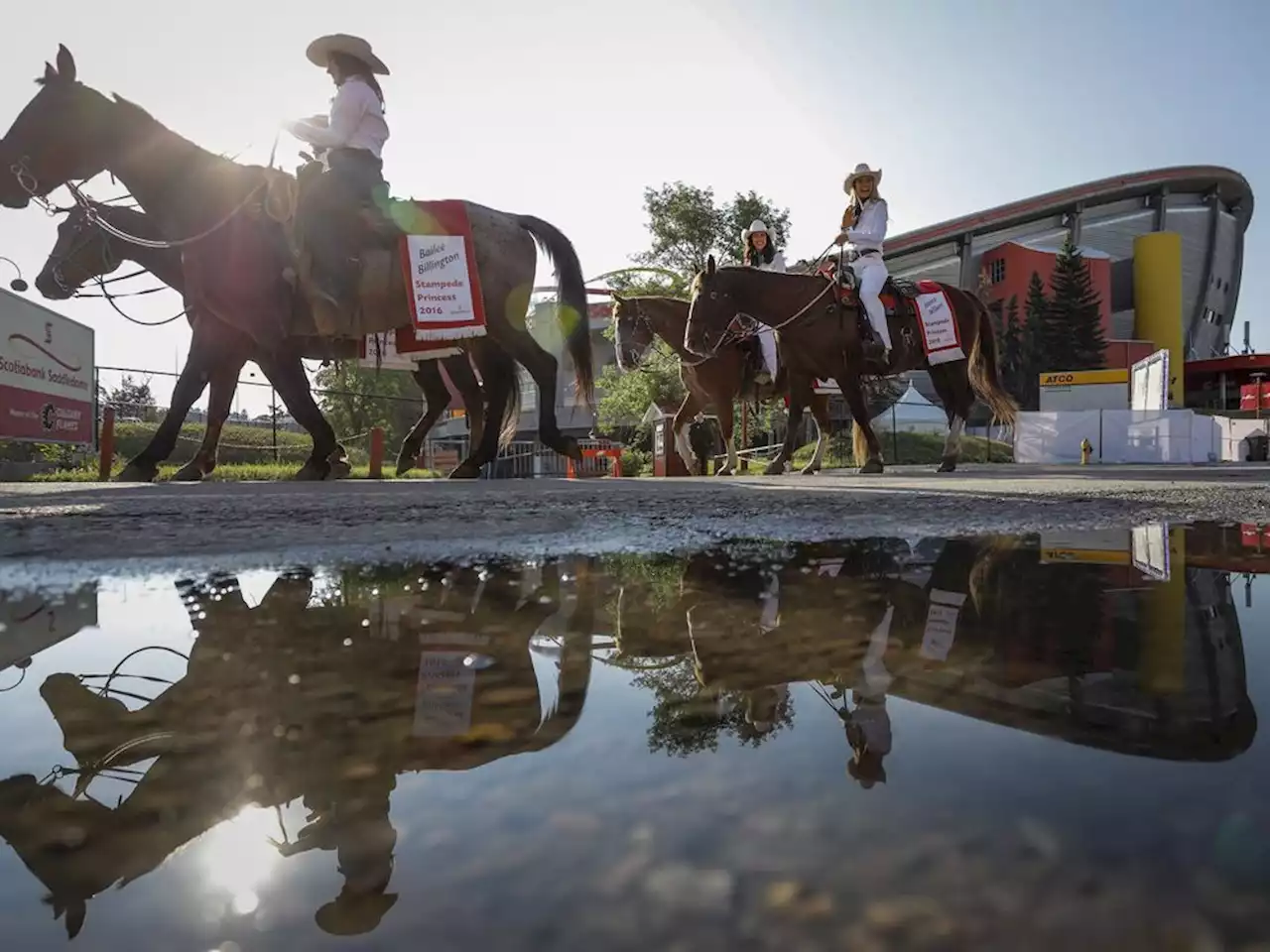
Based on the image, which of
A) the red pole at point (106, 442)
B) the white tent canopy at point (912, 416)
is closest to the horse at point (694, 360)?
the red pole at point (106, 442)

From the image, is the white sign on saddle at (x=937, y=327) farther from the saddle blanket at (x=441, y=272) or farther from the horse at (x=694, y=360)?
the saddle blanket at (x=441, y=272)

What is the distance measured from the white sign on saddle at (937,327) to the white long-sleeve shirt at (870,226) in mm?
1226

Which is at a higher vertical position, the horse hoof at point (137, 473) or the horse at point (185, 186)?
the horse at point (185, 186)

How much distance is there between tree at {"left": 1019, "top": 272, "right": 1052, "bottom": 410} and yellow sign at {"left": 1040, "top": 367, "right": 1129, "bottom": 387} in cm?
2008

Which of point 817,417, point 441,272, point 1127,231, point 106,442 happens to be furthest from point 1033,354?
point 106,442

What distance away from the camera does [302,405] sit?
7184 mm

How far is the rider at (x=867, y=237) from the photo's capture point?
30.9ft

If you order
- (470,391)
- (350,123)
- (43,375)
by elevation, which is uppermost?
(350,123)

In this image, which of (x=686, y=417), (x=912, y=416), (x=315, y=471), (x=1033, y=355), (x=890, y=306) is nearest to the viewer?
(x=315, y=471)

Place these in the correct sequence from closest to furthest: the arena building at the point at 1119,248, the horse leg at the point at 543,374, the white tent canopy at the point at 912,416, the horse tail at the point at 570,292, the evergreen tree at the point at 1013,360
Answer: the horse leg at the point at 543,374 → the horse tail at the point at 570,292 → the white tent canopy at the point at 912,416 → the evergreen tree at the point at 1013,360 → the arena building at the point at 1119,248

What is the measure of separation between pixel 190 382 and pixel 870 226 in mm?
7380

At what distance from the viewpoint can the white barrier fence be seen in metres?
22.7

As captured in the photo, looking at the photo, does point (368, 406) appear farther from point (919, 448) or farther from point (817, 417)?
point (817, 417)

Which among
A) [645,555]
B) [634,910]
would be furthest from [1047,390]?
[634,910]
